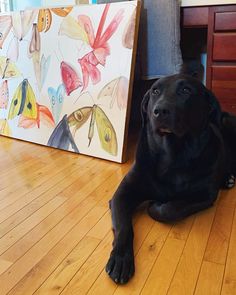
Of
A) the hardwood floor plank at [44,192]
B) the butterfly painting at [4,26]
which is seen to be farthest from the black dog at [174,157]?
the butterfly painting at [4,26]

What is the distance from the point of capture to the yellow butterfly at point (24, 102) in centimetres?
253

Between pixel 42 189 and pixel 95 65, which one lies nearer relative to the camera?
pixel 42 189

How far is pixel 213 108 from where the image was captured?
1.48 metres

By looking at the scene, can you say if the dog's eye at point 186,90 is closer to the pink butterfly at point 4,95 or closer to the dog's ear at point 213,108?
the dog's ear at point 213,108

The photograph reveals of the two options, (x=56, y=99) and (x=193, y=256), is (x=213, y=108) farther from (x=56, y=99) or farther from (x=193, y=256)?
(x=56, y=99)

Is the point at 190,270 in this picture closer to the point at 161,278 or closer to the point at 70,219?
the point at 161,278

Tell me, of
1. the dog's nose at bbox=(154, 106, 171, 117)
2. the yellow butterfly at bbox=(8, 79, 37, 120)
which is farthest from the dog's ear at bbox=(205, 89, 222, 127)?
the yellow butterfly at bbox=(8, 79, 37, 120)

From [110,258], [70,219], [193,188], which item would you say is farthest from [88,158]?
[110,258]

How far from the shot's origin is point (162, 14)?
2.07 m

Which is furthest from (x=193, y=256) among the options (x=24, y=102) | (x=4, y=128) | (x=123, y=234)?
(x=4, y=128)

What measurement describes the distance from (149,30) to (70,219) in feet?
4.20

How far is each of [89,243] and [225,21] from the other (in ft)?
4.90

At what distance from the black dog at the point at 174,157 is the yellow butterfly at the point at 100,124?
23.2 inches

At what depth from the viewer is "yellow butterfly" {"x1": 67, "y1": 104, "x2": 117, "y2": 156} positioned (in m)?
2.14
